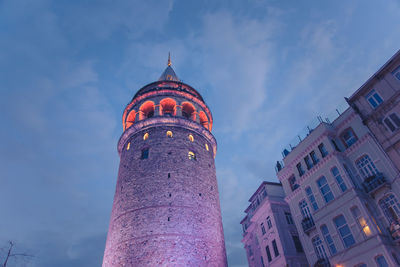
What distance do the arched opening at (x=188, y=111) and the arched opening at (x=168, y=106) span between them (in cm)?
143

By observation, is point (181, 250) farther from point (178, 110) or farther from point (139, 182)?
point (178, 110)

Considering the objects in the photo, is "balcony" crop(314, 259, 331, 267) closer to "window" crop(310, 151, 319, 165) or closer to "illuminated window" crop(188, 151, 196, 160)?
"window" crop(310, 151, 319, 165)

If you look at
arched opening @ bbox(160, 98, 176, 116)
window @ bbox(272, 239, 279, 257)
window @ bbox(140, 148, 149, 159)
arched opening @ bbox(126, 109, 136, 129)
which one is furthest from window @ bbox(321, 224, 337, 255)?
arched opening @ bbox(126, 109, 136, 129)

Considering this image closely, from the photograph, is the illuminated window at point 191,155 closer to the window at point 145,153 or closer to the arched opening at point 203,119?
the window at point 145,153

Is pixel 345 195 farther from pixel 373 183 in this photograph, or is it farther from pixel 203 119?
pixel 203 119

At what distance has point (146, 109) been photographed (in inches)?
1328

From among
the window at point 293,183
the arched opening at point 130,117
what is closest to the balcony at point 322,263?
the window at point 293,183

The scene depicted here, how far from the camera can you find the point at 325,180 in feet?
66.4

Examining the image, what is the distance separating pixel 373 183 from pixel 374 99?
5847 mm

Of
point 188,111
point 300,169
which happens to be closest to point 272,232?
point 300,169

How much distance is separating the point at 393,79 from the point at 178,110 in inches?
831

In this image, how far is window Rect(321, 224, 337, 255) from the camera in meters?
18.4

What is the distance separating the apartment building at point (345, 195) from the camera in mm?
16172

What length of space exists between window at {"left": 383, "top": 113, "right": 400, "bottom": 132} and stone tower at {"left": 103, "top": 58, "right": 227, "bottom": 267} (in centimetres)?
1611
